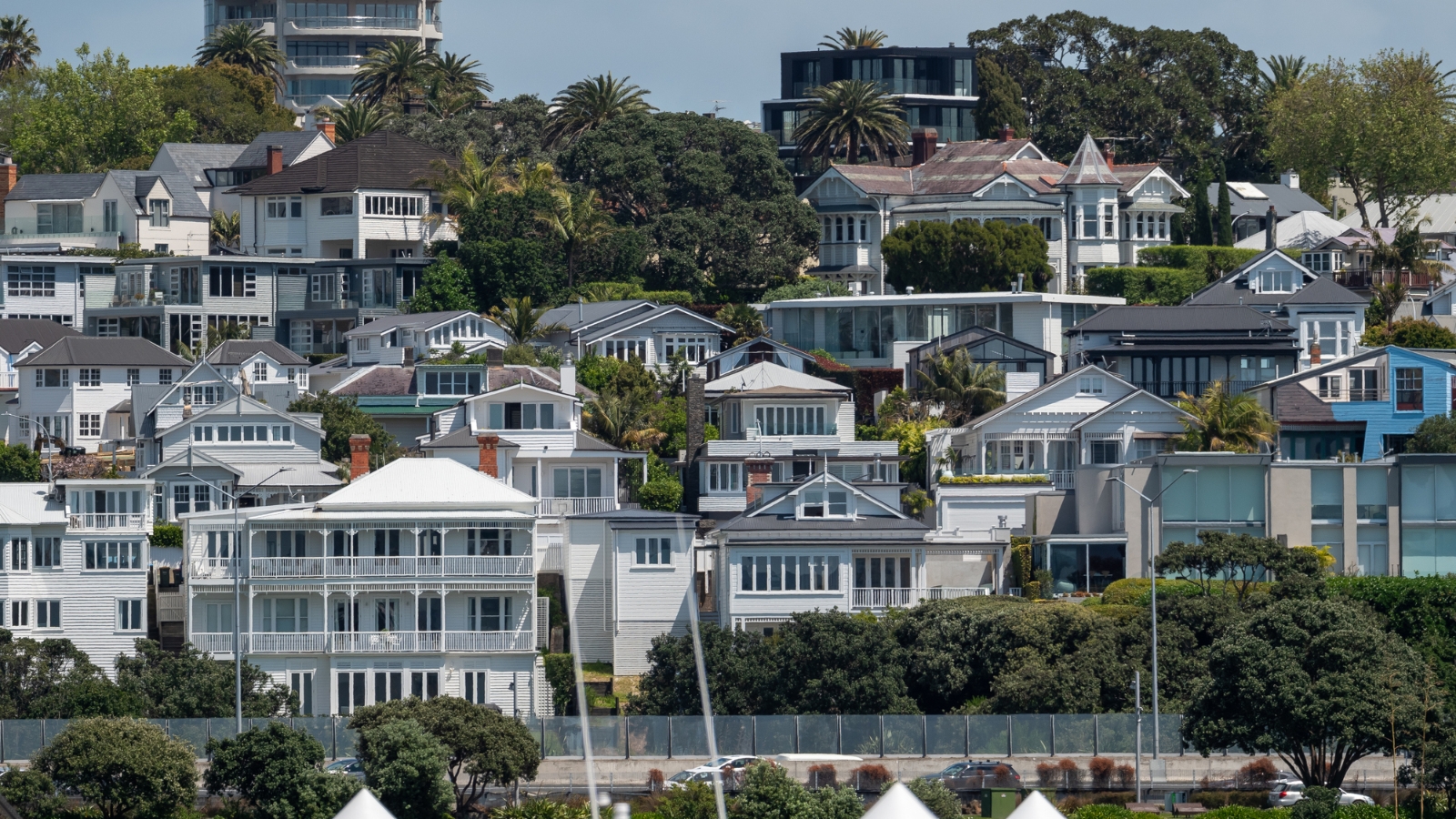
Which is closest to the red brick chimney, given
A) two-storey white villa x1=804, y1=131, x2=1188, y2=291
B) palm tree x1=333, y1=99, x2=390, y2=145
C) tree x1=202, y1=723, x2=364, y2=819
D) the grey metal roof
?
tree x1=202, y1=723, x2=364, y2=819

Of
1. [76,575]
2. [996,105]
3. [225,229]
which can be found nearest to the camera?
[76,575]

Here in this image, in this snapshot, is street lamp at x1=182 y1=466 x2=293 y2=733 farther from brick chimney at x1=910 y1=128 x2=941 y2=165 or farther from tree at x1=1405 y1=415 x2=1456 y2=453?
brick chimney at x1=910 y1=128 x2=941 y2=165

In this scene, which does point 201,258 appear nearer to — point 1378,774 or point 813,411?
point 813,411

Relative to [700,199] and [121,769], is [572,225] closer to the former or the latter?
[700,199]

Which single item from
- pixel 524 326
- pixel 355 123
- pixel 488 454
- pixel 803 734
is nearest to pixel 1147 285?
pixel 524 326

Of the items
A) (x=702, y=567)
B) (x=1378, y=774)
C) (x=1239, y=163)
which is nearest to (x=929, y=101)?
(x=1239, y=163)

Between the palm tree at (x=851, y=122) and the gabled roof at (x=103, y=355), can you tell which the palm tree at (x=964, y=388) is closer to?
the gabled roof at (x=103, y=355)

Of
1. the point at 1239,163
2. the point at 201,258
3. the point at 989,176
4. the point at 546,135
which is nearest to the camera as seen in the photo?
the point at 201,258
